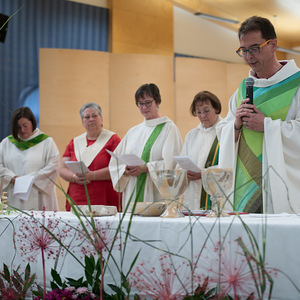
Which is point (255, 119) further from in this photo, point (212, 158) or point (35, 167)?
point (35, 167)

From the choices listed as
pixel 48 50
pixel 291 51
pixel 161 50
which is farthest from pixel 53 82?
pixel 291 51

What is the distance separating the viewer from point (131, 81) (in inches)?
279

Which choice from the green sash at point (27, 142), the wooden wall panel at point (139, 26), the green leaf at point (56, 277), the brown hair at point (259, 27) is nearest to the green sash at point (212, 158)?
the brown hair at point (259, 27)

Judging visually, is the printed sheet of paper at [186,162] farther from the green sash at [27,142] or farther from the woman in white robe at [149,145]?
the green sash at [27,142]

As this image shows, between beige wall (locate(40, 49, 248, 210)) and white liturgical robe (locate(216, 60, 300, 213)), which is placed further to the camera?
beige wall (locate(40, 49, 248, 210))

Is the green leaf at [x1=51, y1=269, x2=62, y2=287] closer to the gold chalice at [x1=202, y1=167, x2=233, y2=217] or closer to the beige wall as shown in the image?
the gold chalice at [x1=202, y1=167, x2=233, y2=217]

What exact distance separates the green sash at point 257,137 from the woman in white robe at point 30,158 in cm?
270

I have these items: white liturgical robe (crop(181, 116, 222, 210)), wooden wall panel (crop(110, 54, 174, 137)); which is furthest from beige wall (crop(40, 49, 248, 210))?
white liturgical robe (crop(181, 116, 222, 210))

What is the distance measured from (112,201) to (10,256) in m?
3.00

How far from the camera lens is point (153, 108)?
4234 millimetres

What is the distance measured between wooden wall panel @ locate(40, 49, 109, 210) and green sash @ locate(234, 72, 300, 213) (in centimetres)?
443

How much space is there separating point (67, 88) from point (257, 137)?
4764 millimetres

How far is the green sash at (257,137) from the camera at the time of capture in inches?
99.1

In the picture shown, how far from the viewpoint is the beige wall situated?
6.80 m
